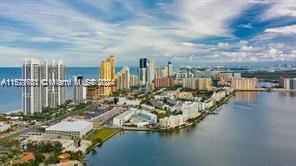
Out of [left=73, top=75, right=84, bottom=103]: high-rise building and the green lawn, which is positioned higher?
[left=73, top=75, right=84, bottom=103]: high-rise building

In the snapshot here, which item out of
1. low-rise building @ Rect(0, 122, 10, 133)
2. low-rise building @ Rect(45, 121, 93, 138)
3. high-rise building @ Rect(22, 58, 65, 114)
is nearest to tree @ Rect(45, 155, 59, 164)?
low-rise building @ Rect(45, 121, 93, 138)

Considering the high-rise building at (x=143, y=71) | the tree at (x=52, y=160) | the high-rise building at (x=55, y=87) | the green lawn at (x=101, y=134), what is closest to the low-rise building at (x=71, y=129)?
the green lawn at (x=101, y=134)

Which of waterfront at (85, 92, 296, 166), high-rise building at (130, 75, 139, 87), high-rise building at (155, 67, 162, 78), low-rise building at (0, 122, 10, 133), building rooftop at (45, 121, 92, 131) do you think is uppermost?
high-rise building at (155, 67, 162, 78)

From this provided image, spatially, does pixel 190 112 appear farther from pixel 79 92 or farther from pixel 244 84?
pixel 244 84

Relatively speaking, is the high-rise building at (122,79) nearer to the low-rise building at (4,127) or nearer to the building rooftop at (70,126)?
the low-rise building at (4,127)

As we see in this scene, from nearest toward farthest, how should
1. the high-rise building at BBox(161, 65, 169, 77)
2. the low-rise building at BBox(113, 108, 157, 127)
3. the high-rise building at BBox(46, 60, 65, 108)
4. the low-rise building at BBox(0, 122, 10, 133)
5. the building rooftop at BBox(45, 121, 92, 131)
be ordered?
the building rooftop at BBox(45, 121, 92, 131), the low-rise building at BBox(0, 122, 10, 133), the low-rise building at BBox(113, 108, 157, 127), the high-rise building at BBox(46, 60, 65, 108), the high-rise building at BBox(161, 65, 169, 77)

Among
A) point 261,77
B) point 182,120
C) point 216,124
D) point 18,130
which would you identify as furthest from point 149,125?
point 261,77

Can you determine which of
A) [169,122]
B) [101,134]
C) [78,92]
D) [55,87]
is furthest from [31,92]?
[169,122]

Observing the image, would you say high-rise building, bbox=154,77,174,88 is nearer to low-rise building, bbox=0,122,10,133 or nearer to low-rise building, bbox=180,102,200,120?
low-rise building, bbox=180,102,200,120
